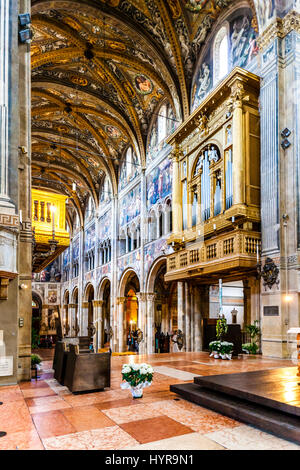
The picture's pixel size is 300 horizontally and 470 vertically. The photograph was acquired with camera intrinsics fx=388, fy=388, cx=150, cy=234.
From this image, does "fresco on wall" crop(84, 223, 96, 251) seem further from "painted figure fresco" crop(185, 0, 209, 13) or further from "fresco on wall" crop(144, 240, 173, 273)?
"painted figure fresco" crop(185, 0, 209, 13)

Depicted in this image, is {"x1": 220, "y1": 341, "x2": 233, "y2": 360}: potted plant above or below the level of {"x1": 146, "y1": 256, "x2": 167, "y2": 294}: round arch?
below

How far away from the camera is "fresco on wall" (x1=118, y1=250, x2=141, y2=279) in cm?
2142

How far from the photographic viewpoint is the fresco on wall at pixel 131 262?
70.3 ft

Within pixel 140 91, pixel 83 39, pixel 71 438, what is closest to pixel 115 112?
pixel 140 91

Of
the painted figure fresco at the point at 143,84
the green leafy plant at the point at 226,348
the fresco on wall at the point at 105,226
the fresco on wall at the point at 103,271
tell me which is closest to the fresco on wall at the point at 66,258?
the fresco on wall at the point at 105,226

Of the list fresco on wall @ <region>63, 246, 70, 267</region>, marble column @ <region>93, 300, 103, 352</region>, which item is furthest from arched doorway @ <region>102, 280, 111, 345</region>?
fresco on wall @ <region>63, 246, 70, 267</region>

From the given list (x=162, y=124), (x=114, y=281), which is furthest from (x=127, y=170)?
(x=114, y=281)

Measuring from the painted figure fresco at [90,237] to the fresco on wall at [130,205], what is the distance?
23.0 ft

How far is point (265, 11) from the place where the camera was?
39.5 ft

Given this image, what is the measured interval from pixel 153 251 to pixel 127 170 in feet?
25.4

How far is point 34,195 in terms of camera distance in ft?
56.2

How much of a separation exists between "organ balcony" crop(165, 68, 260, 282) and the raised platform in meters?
4.92

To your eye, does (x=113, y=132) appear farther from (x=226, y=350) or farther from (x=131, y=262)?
(x=226, y=350)

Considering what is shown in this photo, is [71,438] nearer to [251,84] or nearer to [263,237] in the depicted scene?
[263,237]
